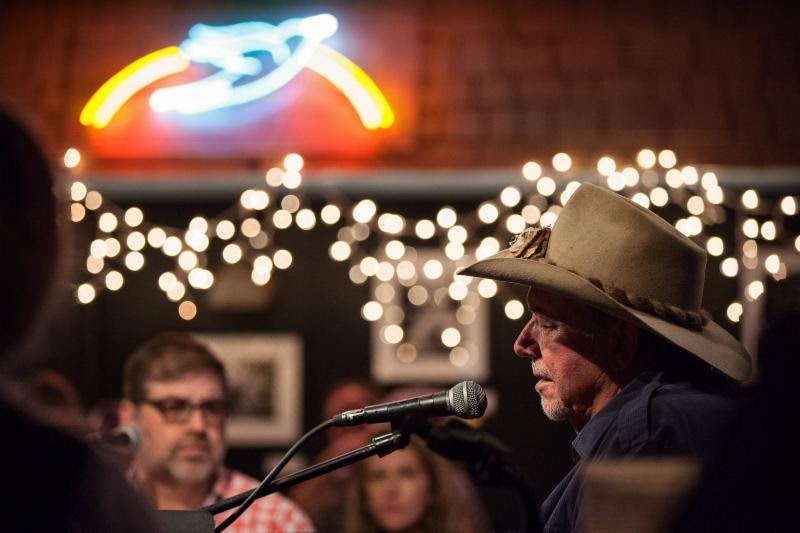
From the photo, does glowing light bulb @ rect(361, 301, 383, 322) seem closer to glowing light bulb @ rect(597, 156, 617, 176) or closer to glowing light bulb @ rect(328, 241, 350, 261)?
glowing light bulb @ rect(328, 241, 350, 261)

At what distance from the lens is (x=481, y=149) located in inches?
201

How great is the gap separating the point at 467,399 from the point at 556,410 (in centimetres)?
50

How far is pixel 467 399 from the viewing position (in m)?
1.60

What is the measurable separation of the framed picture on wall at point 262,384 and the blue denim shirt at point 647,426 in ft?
12.2

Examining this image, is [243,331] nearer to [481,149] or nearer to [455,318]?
[455,318]

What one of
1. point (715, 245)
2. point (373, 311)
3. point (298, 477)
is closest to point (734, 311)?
point (715, 245)

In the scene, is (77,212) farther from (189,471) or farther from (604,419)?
(604,419)

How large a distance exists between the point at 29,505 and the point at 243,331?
184 inches

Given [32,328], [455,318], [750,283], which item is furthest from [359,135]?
[32,328]

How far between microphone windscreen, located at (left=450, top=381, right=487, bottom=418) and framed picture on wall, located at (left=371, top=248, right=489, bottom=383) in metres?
3.79

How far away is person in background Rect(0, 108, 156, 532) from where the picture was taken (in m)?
0.97

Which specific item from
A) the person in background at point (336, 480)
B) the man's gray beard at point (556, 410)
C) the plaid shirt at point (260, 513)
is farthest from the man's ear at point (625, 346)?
the person in background at point (336, 480)

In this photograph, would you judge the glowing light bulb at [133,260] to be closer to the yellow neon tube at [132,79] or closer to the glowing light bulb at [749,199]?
the yellow neon tube at [132,79]

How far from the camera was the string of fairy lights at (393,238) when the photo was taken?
5.15 meters
